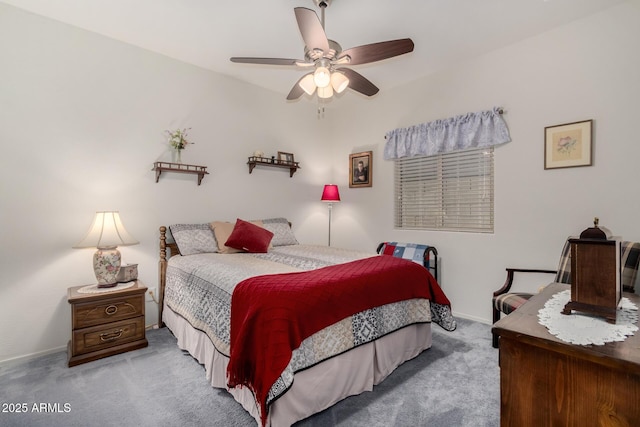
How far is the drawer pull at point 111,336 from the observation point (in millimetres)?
2450

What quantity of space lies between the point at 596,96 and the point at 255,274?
10.5 ft

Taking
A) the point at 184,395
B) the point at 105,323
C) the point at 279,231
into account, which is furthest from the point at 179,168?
the point at 184,395

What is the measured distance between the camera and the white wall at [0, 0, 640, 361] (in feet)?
7.98

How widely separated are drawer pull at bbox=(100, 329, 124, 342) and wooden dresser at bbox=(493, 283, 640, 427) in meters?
2.81

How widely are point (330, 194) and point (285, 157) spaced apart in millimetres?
851

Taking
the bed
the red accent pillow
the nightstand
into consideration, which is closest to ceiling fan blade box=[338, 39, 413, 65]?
the bed

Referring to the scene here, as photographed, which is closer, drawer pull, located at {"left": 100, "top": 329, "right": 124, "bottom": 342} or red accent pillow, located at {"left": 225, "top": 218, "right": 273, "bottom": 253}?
drawer pull, located at {"left": 100, "top": 329, "right": 124, "bottom": 342}

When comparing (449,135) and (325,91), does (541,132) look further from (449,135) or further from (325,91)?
(325,91)

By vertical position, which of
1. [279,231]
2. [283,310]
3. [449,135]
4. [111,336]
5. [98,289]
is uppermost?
[449,135]

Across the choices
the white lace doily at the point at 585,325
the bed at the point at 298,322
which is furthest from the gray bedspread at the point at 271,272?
the white lace doily at the point at 585,325

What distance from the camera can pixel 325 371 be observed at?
5.82 feet

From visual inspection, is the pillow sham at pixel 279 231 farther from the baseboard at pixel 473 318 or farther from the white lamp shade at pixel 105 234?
the baseboard at pixel 473 318

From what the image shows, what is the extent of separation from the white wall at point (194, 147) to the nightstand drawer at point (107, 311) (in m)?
0.48

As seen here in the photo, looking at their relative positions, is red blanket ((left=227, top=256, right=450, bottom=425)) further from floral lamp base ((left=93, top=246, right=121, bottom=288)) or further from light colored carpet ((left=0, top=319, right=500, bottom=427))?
floral lamp base ((left=93, top=246, right=121, bottom=288))
